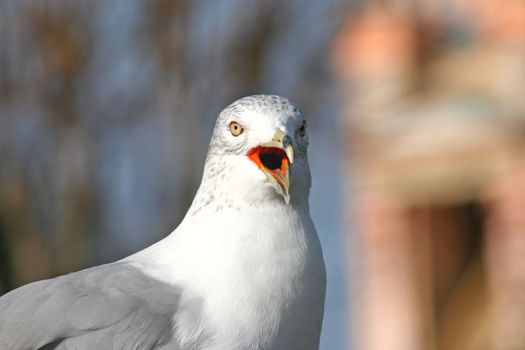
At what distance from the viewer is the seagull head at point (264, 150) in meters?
3.42

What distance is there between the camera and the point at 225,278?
133 inches

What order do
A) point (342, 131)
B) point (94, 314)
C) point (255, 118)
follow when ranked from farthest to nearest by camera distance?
point (342, 131)
point (255, 118)
point (94, 314)

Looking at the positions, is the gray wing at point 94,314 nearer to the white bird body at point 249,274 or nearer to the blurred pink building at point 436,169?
the white bird body at point 249,274

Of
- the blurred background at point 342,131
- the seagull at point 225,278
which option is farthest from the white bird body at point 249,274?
the blurred background at point 342,131

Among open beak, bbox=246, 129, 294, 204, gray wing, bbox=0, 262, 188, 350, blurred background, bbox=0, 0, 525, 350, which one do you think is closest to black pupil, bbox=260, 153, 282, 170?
open beak, bbox=246, 129, 294, 204

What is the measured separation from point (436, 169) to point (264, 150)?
8.67 meters

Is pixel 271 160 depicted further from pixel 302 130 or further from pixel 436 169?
pixel 436 169

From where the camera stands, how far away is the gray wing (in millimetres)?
3299

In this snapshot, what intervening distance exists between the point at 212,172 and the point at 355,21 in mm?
7832

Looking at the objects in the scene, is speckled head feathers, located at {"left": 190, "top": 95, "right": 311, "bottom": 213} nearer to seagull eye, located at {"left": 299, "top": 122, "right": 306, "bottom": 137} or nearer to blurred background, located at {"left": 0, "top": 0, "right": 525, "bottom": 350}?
seagull eye, located at {"left": 299, "top": 122, "right": 306, "bottom": 137}

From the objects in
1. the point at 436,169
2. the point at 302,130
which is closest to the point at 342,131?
the point at 436,169

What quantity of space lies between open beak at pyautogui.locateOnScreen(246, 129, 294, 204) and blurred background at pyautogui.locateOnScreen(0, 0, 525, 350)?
19.5 ft

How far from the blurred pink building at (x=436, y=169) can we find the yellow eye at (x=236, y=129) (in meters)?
7.44

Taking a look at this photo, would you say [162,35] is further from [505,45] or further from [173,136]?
[505,45]
